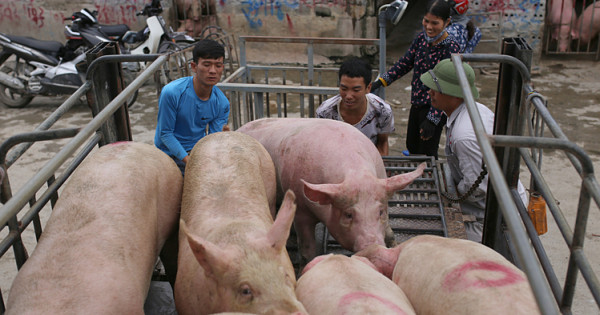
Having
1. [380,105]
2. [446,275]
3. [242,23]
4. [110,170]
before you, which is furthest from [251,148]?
[242,23]

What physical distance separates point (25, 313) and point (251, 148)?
159 cm

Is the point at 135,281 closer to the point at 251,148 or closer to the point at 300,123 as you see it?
the point at 251,148

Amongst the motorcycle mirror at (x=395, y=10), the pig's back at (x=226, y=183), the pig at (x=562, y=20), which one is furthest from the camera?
the pig at (x=562, y=20)

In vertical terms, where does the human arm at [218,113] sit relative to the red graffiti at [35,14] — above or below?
below

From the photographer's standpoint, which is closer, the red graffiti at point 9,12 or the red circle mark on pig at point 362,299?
the red circle mark on pig at point 362,299

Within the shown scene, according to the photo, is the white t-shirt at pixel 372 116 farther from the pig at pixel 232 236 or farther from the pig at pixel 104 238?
the pig at pixel 104 238

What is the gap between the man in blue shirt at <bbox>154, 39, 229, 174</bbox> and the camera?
14.5 ft

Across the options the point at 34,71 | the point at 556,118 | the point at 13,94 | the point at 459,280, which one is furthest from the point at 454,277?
the point at 13,94

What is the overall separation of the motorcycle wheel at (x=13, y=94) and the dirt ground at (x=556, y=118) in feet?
0.44

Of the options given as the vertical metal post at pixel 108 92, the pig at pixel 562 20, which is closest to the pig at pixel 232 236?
the vertical metal post at pixel 108 92

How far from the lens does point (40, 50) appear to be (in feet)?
33.5

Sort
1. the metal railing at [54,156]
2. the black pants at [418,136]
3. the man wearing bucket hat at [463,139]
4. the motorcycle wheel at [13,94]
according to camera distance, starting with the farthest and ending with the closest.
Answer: the motorcycle wheel at [13,94] → the black pants at [418,136] → the man wearing bucket hat at [463,139] → the metal railing at [54,156]

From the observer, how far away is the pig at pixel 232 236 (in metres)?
2.16

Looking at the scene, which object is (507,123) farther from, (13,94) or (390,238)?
(13,94)
